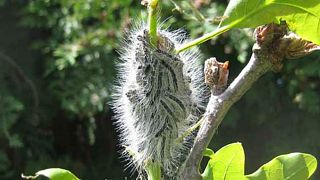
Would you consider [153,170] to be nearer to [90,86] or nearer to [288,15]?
[288,15]

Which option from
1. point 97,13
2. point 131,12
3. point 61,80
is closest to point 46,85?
point 61,80

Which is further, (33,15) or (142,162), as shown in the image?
(33,15)

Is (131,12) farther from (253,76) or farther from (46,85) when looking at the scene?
(253,76)

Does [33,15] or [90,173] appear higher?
[33,15]

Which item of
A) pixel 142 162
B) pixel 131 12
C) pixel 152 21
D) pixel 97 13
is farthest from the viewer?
pixel 97 13

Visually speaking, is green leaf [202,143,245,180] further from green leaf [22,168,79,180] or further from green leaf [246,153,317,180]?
green leaf [22,168,79,180]

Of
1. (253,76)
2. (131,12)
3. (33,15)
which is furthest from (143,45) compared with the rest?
(33,15)

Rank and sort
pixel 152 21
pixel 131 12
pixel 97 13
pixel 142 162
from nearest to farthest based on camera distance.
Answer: pixel 152 21 < pixel 142 162 < pixel 131 12 < pixel 97 13

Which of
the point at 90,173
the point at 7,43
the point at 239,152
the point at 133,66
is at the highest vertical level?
the point at 7,43
